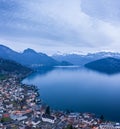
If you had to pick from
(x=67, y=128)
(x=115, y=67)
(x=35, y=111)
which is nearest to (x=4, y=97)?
(x=35, y=111)

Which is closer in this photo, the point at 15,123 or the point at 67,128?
the point at 67,128

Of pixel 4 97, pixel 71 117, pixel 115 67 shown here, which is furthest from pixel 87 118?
pixel 115 67

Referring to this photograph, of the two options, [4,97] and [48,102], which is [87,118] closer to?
[48,102]

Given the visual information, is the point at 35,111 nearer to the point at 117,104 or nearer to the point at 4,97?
the point at 4,97

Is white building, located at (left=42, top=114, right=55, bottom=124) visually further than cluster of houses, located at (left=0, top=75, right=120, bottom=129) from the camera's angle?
Yes

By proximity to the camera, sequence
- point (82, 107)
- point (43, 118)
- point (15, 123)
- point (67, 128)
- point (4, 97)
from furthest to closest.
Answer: point (4, 97)
point (82, 107)
point (43, 118)
point (15, 123)
point (67, 128)

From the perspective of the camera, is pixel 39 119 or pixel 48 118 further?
pixel 48 118

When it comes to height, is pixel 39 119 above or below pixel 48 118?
below

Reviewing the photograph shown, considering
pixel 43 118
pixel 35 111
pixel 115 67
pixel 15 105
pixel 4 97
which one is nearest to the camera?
pixel 43 118

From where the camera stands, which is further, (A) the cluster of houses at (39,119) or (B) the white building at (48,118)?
(B) the white building at (48,118)
